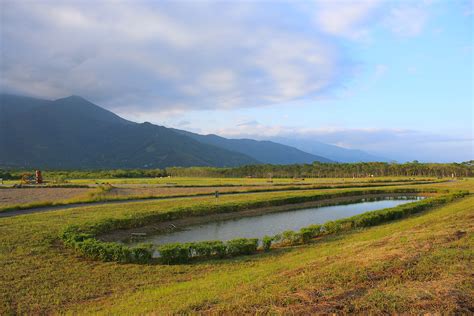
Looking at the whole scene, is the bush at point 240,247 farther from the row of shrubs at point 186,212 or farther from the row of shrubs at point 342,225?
the row of shrubs at point 186,212

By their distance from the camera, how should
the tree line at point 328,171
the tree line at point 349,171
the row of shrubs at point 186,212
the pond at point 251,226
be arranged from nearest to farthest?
the pond at point 251,226
the row of shrubs at point 186,212
the tree line at point 328,171
the tree line at point 349,171

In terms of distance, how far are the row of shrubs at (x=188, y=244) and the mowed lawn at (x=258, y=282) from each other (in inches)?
27.8

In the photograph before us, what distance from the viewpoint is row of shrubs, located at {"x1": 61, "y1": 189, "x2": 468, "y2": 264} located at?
1574 cm

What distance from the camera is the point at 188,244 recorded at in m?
16.4

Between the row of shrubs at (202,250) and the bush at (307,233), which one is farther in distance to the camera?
the bush at (307,233)

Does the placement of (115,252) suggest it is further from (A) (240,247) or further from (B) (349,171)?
(B) (349,171)

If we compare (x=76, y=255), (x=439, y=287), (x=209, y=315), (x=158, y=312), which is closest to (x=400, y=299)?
(x=439, y=287)

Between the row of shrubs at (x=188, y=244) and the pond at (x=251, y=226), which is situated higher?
the row of shrubs at (x=188, y=244)

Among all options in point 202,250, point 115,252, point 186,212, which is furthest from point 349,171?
point 115,252

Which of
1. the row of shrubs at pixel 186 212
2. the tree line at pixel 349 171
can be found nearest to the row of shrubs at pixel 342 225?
the row of shrubs at pixel 186 212

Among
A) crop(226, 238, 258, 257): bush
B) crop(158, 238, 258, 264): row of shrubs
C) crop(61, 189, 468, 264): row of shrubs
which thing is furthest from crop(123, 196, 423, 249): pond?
crop(158, 238, 258, 264): row of shrubs

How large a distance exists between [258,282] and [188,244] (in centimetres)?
663

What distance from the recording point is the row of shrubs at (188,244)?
1574 cm

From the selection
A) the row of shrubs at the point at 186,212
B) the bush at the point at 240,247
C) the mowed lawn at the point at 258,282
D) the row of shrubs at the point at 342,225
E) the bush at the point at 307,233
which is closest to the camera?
the mowed lawn at the point at 258,282
